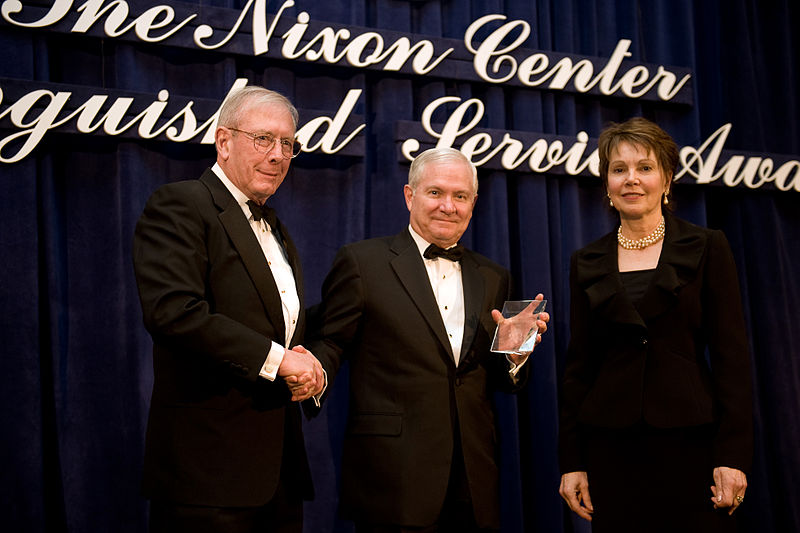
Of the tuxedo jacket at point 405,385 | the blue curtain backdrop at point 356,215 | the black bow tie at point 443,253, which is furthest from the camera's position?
the blue curtain backdrop at point 356,215

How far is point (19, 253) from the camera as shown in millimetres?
2730

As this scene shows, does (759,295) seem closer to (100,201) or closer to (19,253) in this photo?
(100,201)

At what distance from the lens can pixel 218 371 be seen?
1.82 meters

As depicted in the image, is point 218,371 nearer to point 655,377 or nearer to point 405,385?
point 405,385

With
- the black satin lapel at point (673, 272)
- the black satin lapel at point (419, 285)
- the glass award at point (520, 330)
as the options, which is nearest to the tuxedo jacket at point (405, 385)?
the black satin lapel at point (419, 285)

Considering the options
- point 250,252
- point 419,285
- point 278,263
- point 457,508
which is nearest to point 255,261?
point 250,252

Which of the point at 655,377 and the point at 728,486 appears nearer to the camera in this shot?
the point at 728,486

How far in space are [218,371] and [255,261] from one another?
0.30 m

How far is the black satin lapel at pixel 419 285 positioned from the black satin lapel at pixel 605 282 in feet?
1.55

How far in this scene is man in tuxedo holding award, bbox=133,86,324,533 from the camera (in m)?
1.74

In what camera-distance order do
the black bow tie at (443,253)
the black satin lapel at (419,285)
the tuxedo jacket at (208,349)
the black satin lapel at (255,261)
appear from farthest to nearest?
the black bow tie at (443,253), the black satin lapel at (419,285), the black satin lapel at (255,261), the tuxedo jacket at (208,349)

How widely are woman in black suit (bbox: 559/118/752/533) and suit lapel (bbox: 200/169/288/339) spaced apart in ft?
3.18

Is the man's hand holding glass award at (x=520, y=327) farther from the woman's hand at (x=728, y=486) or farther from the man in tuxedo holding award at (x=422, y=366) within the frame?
the woman's hand at (x=728, y=486)

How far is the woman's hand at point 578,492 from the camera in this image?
2.24 m
